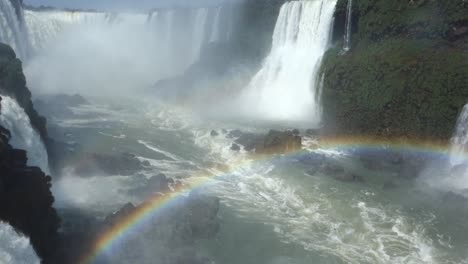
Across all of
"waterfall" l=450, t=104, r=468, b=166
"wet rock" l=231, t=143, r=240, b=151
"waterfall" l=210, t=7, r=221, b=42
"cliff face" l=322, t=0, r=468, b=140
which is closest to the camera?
"waterfall" l=450, t=104, r=468, b=166

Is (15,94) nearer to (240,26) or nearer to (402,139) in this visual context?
(402,139)

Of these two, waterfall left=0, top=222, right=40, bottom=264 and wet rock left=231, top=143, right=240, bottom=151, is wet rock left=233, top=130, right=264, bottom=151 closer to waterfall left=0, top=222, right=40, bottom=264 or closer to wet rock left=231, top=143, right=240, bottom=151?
wet rock left=231, top=143, right=240, bottom=151

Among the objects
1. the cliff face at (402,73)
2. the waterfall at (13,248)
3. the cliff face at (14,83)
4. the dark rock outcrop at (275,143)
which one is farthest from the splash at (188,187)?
the cliff face at (14,83)

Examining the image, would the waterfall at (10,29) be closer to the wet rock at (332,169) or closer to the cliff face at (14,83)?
the cliff face at (14,83)

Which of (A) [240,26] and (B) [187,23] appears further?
(B) [187,23]

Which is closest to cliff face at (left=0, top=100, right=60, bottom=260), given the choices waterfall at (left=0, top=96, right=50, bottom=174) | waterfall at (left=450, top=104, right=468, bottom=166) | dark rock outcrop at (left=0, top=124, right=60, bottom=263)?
dark rock outcrop at (left=0, top=124, right=60, bottom=263)

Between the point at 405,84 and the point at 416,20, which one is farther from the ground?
the point at 416,20

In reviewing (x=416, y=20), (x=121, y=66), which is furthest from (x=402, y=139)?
(x=121, y=66)

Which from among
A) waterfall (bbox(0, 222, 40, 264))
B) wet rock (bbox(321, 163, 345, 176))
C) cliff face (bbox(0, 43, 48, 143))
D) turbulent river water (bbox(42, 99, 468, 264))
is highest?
cliff face (bbox(0, 43, 48, 143))
